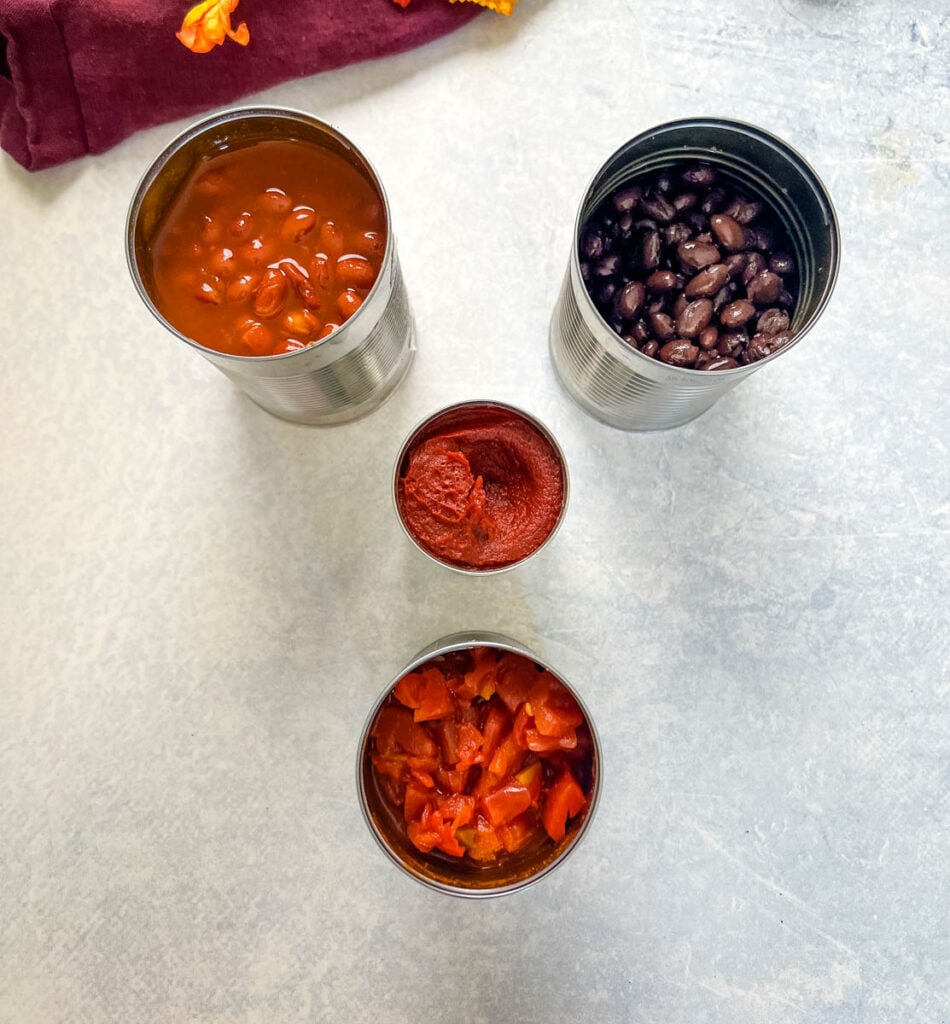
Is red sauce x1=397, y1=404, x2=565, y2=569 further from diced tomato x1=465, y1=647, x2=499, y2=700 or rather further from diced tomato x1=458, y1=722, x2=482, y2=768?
diced tomato x1=458, y1=722, x2=482, y2=768

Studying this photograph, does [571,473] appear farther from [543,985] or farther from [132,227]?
[543,985]

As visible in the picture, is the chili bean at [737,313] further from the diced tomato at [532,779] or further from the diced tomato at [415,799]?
the diced tomato at [415,799]

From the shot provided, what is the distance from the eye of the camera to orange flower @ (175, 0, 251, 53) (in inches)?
A: 77.7

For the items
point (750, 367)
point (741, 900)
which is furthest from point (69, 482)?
point (741, 900)

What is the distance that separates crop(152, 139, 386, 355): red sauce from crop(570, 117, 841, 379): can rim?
1.39 ft

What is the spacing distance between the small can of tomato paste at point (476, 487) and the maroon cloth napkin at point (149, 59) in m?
1.05

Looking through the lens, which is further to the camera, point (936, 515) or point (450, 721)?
point (936, 515)

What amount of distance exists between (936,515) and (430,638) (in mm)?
1344

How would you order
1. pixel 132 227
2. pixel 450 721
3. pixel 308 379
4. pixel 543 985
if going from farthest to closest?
pixel 543 985
pixel 450 721
pixel 308 379
pixel 132 227

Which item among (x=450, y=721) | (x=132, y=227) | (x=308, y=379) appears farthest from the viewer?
(x=450, y=721)

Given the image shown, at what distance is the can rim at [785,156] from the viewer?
1572 mm

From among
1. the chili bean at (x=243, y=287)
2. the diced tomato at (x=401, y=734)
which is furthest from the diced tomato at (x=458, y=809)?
the chili bean at (x=243, y=287)

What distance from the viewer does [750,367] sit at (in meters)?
1.57

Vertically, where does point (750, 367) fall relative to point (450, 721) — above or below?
above
